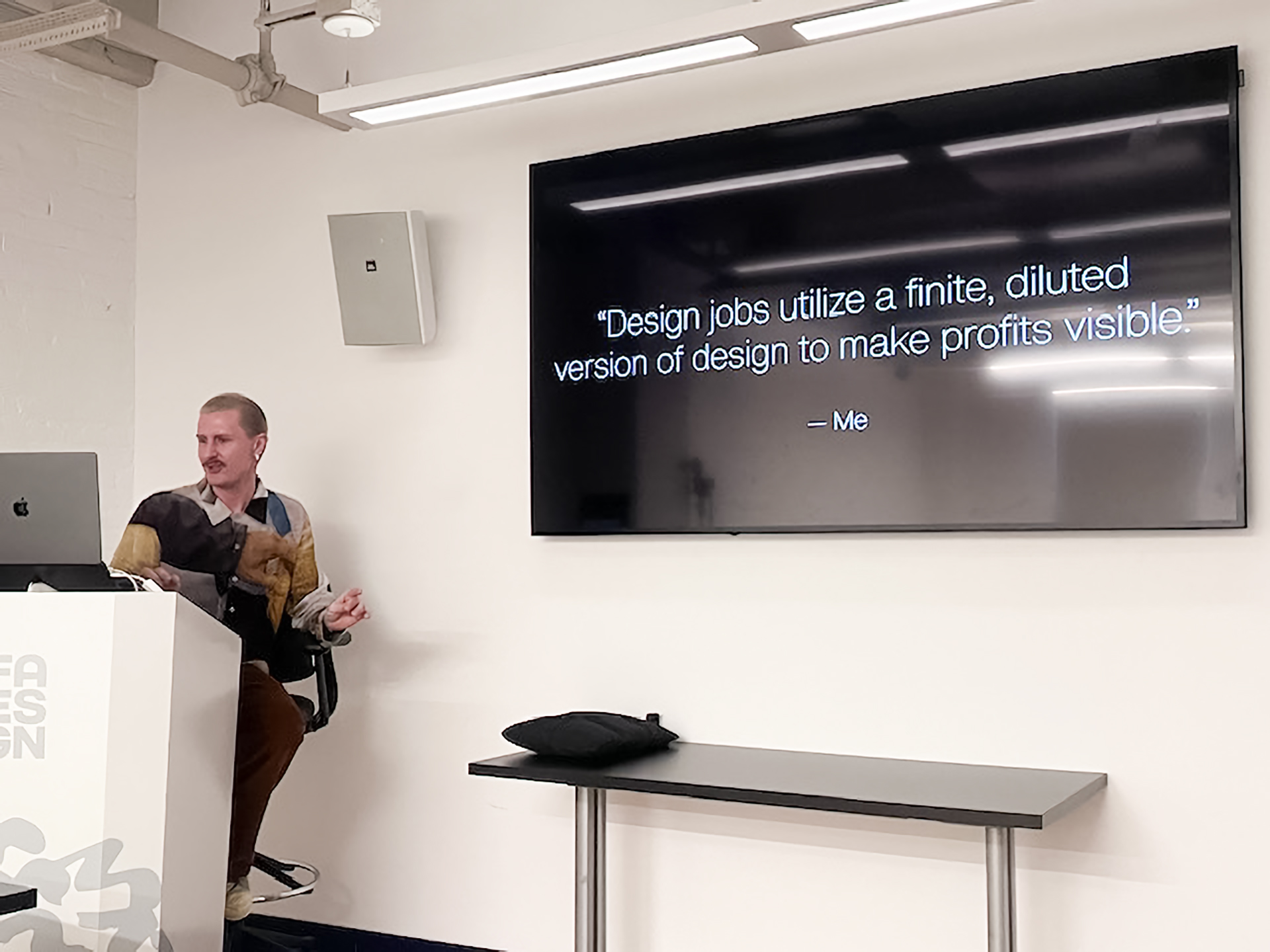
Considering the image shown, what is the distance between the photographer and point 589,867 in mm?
3490

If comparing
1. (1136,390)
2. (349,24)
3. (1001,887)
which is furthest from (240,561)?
(1136,390)

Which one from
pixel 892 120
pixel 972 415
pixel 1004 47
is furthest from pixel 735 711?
pixel 1004 47

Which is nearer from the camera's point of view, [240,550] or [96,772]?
[96,772]

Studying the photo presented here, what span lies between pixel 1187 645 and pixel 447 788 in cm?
218

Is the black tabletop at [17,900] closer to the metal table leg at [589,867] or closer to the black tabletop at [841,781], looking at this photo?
the black tabletop at [841,781]

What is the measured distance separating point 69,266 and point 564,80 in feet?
7.00

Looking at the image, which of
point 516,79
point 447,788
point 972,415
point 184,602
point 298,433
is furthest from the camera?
point 298,433

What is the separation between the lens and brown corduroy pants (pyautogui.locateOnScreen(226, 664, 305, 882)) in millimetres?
3559

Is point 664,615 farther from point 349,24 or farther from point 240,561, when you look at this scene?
point 349,24

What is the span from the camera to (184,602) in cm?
299

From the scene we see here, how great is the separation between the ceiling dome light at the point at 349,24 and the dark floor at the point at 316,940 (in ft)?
8.28

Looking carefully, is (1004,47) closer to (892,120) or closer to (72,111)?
(892,120)

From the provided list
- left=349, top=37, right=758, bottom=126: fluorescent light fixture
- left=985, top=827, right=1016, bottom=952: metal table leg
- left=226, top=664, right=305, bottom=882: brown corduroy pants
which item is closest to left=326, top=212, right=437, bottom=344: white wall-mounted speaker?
left=349, top=37, right=758, bottom=126: fluorescent light fixture

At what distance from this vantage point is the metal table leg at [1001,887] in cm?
288
